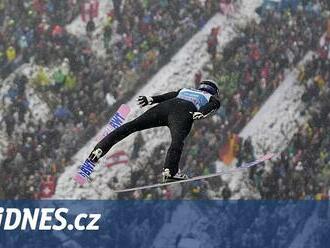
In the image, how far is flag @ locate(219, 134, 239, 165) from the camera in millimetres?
20453

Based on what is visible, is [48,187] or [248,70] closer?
[48,187]

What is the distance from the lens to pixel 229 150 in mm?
20578

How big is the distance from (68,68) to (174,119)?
10.1 m

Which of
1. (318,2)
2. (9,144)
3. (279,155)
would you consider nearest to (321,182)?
(279,155)

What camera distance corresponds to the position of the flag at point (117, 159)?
1998 cm

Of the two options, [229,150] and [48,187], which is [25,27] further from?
[229,150]

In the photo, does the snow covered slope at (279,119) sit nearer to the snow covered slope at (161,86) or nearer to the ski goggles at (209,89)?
the snow covered slope at (161,86)

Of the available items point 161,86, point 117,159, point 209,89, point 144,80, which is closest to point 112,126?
point 209,89

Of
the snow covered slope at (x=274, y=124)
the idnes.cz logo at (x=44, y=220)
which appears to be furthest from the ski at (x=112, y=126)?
the snow covered slope at (x=274, y=124)

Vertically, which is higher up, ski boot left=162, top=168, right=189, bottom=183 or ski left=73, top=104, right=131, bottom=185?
ski left=73, top=104, right=131, bottom=185

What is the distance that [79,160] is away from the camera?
19828 millimetres

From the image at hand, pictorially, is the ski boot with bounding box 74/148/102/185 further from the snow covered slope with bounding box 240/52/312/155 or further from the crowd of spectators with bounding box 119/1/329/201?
the snow covered slope with bounding box 240/52/312/155

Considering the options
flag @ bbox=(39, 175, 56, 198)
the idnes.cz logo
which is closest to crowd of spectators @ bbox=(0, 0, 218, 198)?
flag @ bbox=(39, 175, 56, 198)

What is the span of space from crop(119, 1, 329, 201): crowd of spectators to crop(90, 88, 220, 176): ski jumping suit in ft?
29.4
